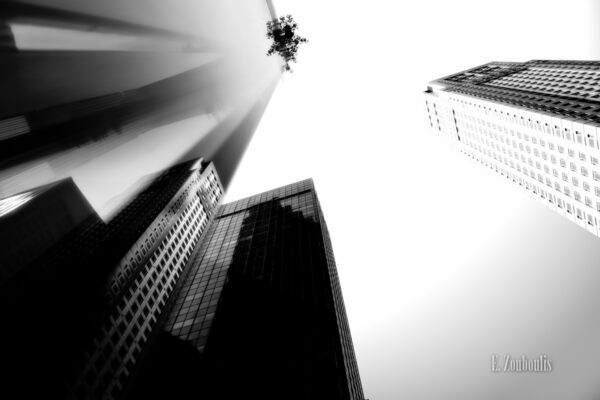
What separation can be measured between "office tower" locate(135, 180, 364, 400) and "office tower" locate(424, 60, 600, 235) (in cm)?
Result: 4585

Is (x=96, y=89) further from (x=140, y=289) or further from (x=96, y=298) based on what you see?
(x=140, y=289)

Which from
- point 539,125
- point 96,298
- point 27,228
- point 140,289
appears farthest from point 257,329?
point 539,125

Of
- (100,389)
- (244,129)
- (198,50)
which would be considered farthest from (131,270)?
(198,50)

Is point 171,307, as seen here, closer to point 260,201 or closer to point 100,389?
point 100,389

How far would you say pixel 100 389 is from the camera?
44625 mm

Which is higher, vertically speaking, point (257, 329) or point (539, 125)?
point (539, 125)

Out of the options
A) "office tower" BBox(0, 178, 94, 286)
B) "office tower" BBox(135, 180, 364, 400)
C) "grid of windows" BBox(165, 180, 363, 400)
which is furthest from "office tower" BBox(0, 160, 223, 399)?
"grid of windows" BBox(165, 180, 363, 400)

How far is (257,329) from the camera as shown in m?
50.8

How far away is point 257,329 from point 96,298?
76.4 ft

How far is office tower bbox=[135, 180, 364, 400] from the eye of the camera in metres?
42.6

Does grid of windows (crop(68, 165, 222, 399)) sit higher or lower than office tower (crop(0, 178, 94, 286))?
lower

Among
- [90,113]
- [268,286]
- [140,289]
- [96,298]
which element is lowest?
[268,286]

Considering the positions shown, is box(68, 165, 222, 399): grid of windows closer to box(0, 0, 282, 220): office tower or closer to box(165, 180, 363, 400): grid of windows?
box(165, 180, 363, 400): grid of windows

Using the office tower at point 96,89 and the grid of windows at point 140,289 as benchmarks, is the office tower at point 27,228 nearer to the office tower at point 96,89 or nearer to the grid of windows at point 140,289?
the office tower at point 96,89
